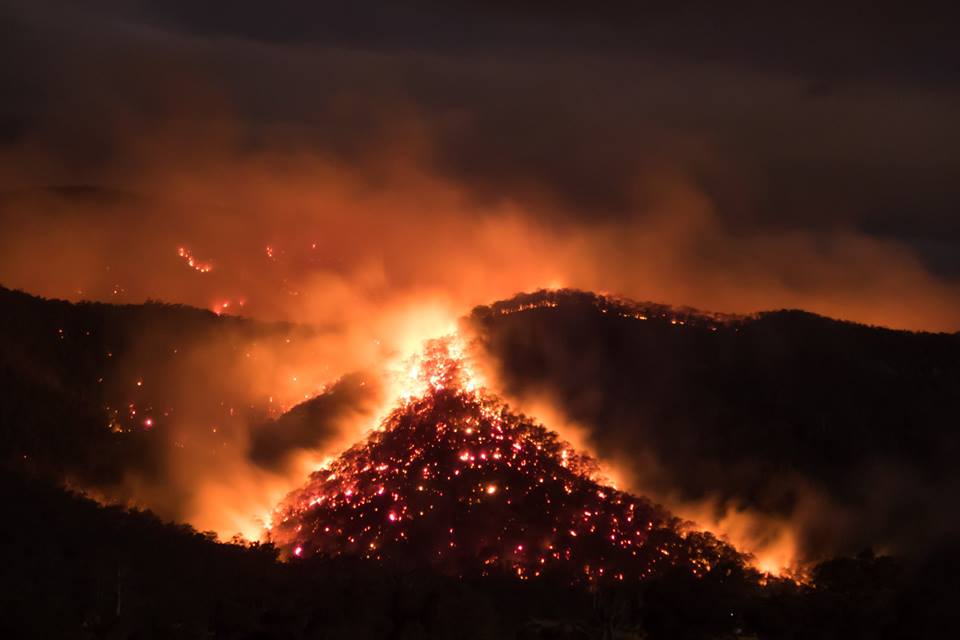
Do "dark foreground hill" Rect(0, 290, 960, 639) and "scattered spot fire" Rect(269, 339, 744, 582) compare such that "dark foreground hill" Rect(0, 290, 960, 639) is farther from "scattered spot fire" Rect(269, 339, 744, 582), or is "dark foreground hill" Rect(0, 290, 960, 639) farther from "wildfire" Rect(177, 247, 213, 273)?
"wildfire" Rect(177, 247, 213, 273)

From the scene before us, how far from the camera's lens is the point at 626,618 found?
24906mm

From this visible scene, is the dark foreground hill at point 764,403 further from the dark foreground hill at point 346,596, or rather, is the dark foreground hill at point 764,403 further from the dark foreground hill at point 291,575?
the dark foreground hill at point 346,596

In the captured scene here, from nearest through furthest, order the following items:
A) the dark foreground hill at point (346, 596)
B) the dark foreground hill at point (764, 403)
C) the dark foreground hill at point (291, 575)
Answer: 1. the dark foreground hill at point (346, 596)
2. the dark foreground hill at point (291, 575)
3. the dark foreground hill at point (764, 403)

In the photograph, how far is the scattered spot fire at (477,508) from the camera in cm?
2986

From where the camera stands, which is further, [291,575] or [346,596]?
[291,575]

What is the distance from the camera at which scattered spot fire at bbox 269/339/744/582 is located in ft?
98.0

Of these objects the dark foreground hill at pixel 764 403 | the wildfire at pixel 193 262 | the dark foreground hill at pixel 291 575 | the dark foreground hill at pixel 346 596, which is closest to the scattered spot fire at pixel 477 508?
the dark foreground hill at pixel 291 575

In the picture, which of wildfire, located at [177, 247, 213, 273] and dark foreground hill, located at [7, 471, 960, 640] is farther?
wildfire, located at [177, 247, 213, 273]

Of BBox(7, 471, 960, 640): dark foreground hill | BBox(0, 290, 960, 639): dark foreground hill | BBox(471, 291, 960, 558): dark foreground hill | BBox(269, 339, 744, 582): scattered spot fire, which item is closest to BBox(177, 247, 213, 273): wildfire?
BBox(0, 290, 960, 639): dark foreground hill

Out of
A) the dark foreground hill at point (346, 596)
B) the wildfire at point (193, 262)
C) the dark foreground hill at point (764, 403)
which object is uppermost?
the wildfire at point (193, 262)

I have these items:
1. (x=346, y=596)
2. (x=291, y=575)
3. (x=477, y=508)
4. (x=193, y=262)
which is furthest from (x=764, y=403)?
(x=193, y=262)

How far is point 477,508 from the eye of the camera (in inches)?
1236

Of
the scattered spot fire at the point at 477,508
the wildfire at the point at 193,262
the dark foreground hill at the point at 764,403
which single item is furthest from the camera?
the wildfire at the point at 193,262

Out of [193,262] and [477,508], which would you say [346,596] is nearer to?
[477,508]
